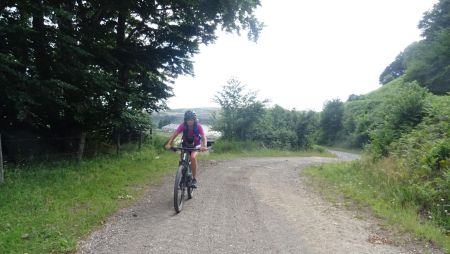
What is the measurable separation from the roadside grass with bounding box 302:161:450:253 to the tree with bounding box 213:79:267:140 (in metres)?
13.7

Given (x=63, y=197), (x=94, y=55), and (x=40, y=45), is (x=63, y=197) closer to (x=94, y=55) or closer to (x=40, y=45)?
(x=40, y=45)

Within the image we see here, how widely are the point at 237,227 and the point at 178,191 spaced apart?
147 centimetres

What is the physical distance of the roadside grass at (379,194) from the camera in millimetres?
6566

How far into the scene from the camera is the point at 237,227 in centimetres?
678

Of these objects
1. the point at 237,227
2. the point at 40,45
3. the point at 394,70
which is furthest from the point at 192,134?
the point at 394,70

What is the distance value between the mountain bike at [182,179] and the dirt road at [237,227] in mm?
246

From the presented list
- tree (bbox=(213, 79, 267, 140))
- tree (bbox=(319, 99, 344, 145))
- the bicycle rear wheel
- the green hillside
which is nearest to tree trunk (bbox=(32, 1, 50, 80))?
the bicycle rear wheel

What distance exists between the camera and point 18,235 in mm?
5785

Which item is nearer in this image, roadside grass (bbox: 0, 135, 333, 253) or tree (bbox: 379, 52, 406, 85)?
roadside grass (bbox: 0, 135, 333, 253)

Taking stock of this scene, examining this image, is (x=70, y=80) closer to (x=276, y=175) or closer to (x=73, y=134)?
(x=73, y=134)

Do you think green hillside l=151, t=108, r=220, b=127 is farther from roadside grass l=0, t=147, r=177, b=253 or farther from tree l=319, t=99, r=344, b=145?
tree l=319, t=99, r=344, b=145

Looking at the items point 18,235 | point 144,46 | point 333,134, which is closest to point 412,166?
point 18,235

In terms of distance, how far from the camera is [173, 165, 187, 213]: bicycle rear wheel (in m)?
7.46

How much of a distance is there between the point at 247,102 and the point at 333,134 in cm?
4067
